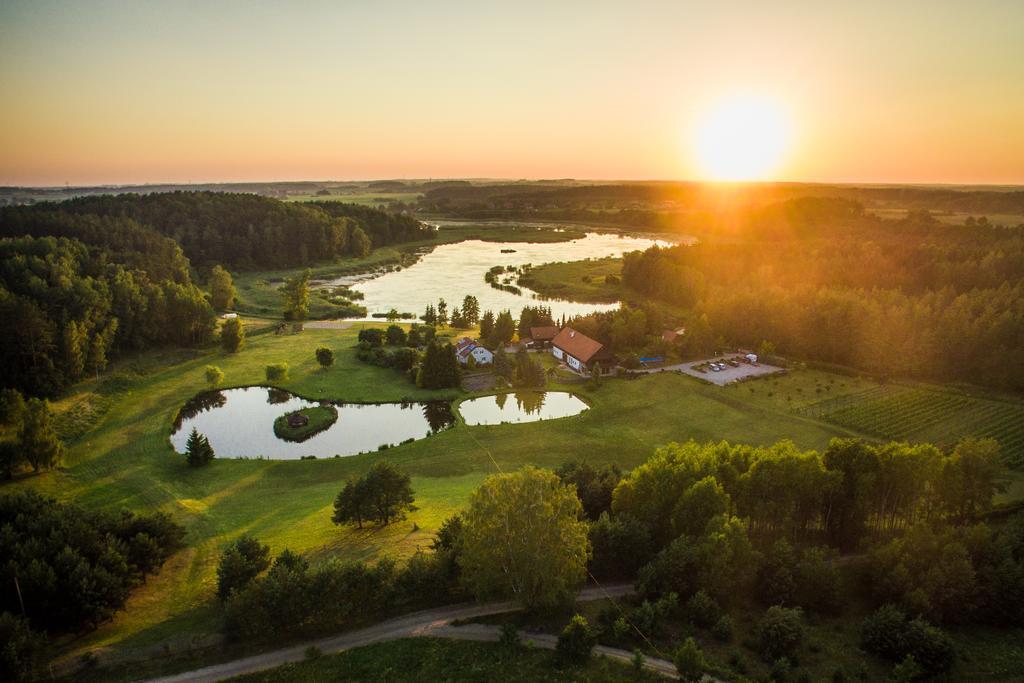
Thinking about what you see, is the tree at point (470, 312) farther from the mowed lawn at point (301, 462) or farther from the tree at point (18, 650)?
the tree at point (18, 650)

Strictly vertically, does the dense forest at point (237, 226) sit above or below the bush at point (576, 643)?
above

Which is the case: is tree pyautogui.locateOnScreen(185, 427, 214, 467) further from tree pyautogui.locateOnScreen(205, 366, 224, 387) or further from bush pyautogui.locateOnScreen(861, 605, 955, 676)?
bush pyautogui.locateOnScreen(861, 605, 955, 676)

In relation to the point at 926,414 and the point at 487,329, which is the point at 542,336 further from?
the point at 926,414

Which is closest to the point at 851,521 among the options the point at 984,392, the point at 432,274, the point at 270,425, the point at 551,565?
the point at 551,565

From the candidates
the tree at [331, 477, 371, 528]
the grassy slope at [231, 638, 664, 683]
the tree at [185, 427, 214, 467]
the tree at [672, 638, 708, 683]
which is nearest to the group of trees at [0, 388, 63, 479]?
the tree at [185, 427, 214, 467]

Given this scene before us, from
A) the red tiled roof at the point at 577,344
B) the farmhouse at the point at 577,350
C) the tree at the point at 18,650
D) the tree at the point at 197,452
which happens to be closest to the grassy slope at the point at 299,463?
the tree at the point at 197,452
